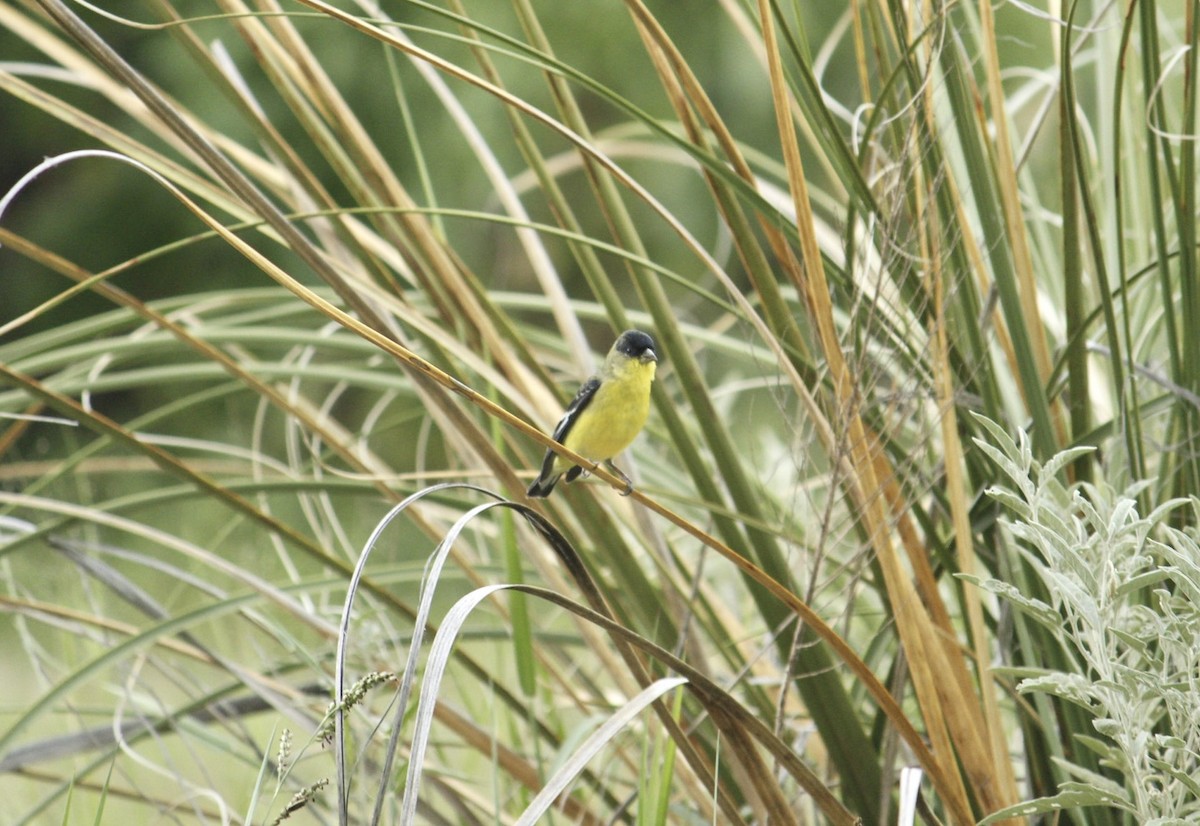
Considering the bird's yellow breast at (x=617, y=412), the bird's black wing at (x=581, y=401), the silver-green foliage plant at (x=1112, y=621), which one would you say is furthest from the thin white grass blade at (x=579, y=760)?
the bird's yellow breast at (x=617, y=412)

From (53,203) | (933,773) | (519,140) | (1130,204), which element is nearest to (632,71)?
(53,203)

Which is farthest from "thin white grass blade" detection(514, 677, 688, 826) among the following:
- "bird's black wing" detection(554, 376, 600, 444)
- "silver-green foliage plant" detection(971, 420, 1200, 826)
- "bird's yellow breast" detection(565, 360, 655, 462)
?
"bird's yellow breast" detection(565, 360, 655, 462)

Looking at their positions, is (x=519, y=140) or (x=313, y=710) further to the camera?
(x=313, y=710)

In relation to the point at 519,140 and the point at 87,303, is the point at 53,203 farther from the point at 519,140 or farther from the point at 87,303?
the point at 519,140

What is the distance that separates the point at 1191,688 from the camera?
739mm

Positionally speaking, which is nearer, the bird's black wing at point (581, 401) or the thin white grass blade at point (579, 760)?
the thin white grass blade at point (579, 760)

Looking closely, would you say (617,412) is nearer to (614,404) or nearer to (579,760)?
(614,404)

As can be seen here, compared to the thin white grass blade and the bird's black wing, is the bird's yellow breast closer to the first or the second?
the bird's black wing

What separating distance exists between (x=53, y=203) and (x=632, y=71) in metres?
2.44

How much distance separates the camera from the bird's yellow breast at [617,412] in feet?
Result: 4.95

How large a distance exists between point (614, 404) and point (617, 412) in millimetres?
12

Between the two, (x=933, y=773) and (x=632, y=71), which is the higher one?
(x=632, y=71)

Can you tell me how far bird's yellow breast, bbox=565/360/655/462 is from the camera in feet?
4.95

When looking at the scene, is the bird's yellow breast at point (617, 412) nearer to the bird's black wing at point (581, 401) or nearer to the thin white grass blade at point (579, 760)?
the bird's black wing at point (581, 401)
